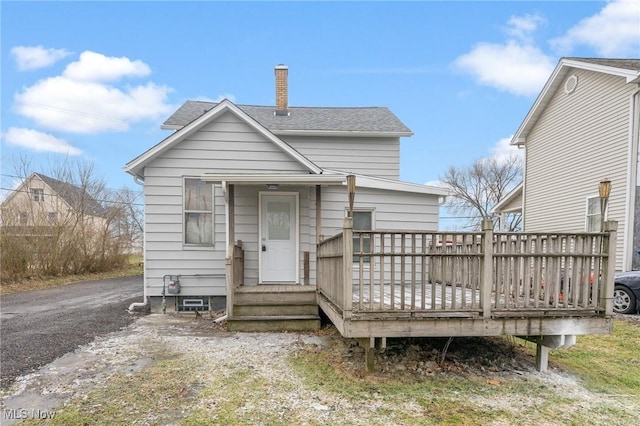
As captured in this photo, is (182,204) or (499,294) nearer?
(499,294)

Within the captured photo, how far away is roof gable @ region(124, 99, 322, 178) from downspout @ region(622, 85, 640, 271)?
7.59m

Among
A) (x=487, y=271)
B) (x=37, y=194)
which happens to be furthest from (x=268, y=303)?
(x=37, y=194)

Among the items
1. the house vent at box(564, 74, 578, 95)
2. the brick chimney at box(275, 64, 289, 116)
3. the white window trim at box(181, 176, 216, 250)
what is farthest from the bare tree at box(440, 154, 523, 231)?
the white window trim at box(181, 176, 216, 250)

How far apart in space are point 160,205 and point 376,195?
4.65 m

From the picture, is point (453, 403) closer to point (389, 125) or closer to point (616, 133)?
point (389, 125)

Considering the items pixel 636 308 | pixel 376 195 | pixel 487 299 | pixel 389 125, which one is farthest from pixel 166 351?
pixel 636 308

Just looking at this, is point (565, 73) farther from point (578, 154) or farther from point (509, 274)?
point (509, 274)

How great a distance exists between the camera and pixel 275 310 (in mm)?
5941

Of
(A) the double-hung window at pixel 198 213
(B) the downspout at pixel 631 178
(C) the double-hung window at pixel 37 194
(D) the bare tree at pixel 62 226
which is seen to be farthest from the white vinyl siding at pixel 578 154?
(C) the double-hung window at pixel 37 194

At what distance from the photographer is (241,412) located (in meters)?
3.04

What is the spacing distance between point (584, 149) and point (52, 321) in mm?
13651

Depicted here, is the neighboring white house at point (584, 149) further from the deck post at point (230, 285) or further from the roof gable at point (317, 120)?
the deck post at point (230, 285)

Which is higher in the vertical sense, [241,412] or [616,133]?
[616,133]

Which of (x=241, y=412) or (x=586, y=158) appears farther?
(x=586, y=158)
